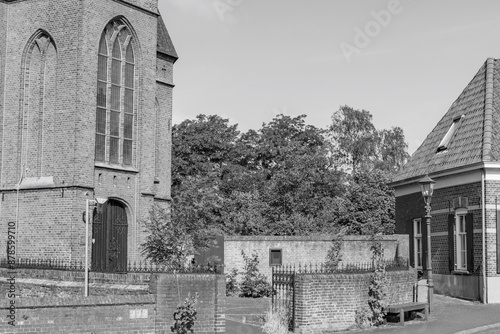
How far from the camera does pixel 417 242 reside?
28.7 m

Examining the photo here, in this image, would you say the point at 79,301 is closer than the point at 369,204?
Yes

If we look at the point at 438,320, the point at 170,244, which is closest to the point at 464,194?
the point at 438,320

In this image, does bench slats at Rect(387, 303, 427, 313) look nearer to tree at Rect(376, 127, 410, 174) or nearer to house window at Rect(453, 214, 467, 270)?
house window at Rect(453, 214, 467, 270)

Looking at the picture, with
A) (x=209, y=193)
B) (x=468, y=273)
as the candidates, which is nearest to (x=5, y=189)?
(x=468, y=273)

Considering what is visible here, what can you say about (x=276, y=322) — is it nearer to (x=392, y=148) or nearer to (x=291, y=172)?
(x=291, y=172)

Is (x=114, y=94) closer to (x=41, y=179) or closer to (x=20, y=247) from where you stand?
(x=41, y=179)

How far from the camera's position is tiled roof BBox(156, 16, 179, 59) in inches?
1256

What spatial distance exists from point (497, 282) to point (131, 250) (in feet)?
42.0

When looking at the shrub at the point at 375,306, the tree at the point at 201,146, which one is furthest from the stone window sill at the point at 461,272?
→ the tree at the point at 201,146

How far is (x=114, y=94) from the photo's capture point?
2705 centimetres

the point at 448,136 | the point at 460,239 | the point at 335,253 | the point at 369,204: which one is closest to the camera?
the point at 460,239

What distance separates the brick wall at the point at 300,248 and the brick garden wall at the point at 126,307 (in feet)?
28.7

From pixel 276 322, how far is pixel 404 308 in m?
3.53

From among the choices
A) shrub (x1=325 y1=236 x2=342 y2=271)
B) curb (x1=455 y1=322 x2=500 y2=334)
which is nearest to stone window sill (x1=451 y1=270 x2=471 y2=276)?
shrub (x1=325 y1=236 x2=342 y2=271)
